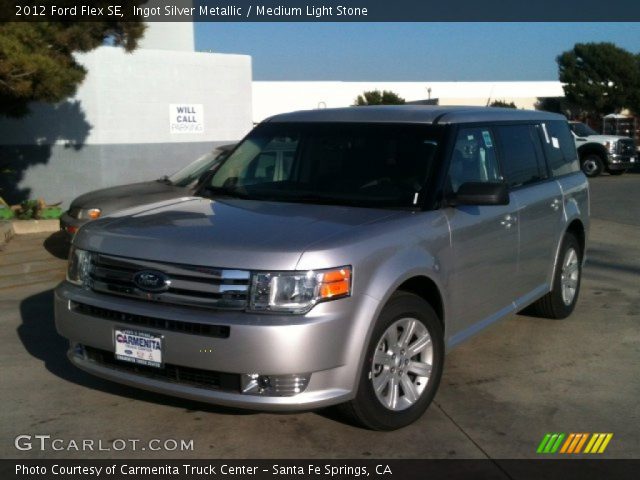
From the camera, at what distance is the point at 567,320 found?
7.41m

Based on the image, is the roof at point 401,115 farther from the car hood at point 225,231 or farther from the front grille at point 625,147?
the front grille at point 625,147

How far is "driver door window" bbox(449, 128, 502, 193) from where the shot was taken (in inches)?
215

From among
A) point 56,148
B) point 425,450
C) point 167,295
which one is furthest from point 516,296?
point 56,148

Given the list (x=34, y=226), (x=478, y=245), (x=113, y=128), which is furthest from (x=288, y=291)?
(x=113, y=128)

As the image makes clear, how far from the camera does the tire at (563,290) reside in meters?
7.07

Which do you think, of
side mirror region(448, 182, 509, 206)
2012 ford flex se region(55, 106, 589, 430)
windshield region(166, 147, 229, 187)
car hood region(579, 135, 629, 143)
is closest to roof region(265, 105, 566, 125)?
2012 ford flex se region(55, 106, 589, 430)

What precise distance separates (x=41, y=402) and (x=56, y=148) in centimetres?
1051

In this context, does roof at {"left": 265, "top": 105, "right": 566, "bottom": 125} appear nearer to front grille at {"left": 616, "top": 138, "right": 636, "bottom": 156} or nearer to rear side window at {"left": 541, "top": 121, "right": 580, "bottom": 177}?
rear side window at {"left": 541, "top": 121, "right": 580, "bottom": 177}

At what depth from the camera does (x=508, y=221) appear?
5.85 metres

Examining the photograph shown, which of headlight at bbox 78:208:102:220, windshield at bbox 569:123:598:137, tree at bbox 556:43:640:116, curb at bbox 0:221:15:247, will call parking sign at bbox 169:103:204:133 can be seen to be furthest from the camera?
tree at bbox 556:43:640:116

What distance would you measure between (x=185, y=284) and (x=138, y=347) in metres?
0.47

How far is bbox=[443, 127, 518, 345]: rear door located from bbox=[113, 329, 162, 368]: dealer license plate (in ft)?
6.30

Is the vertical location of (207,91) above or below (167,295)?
above

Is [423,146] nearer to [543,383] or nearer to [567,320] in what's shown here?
[543,383]
